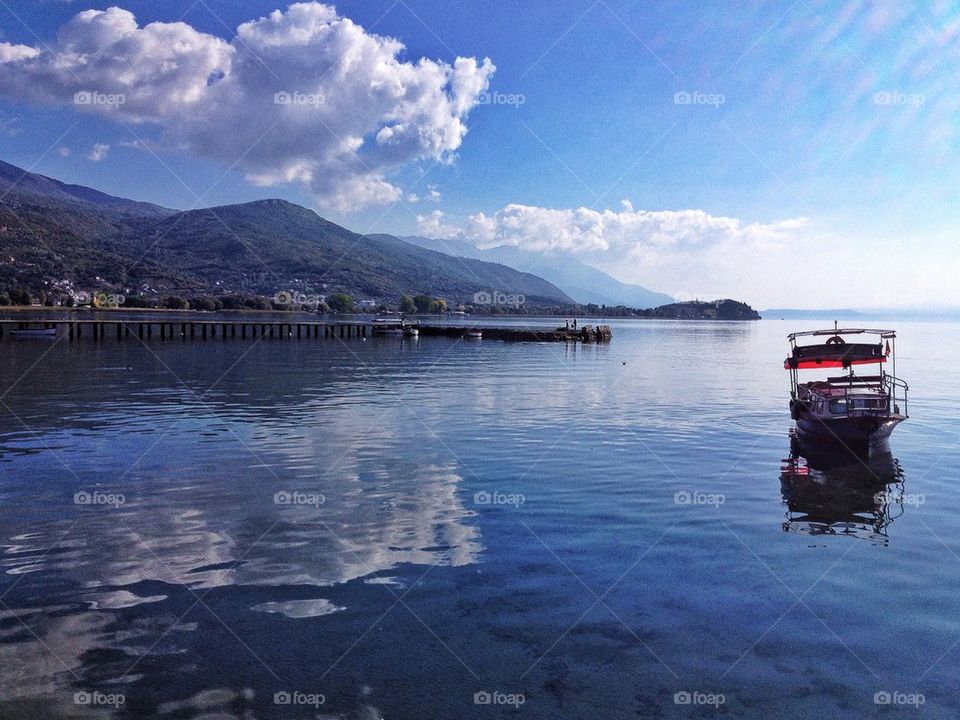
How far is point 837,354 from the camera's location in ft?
113

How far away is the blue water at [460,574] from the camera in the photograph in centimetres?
1041

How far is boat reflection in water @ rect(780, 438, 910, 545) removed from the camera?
1927cm

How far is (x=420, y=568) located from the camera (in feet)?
49.4

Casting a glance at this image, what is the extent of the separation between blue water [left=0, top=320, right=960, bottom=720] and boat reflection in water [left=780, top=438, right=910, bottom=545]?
15 centimetres

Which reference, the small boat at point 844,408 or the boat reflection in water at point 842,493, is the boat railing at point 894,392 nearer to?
the small boat at point 844,408

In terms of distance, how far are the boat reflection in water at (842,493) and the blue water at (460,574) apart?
0.49 ft

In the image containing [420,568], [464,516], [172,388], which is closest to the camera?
[420,568]

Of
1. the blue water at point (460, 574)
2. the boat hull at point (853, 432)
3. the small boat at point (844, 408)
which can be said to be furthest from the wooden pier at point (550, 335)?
the boat hull at point (853, 432)

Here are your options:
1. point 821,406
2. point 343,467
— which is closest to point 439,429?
point 343,467

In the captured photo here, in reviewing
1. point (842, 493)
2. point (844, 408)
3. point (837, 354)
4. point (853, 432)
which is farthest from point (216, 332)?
point (842, 493)

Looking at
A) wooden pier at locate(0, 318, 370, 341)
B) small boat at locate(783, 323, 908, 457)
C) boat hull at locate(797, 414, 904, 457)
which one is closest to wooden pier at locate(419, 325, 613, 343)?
wooden pier at locate(0, 318, 370, 341)

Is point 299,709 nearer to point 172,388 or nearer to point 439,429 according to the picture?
point 439,429

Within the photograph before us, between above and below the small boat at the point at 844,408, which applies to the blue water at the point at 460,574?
below

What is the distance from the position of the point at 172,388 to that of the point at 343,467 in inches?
1129
